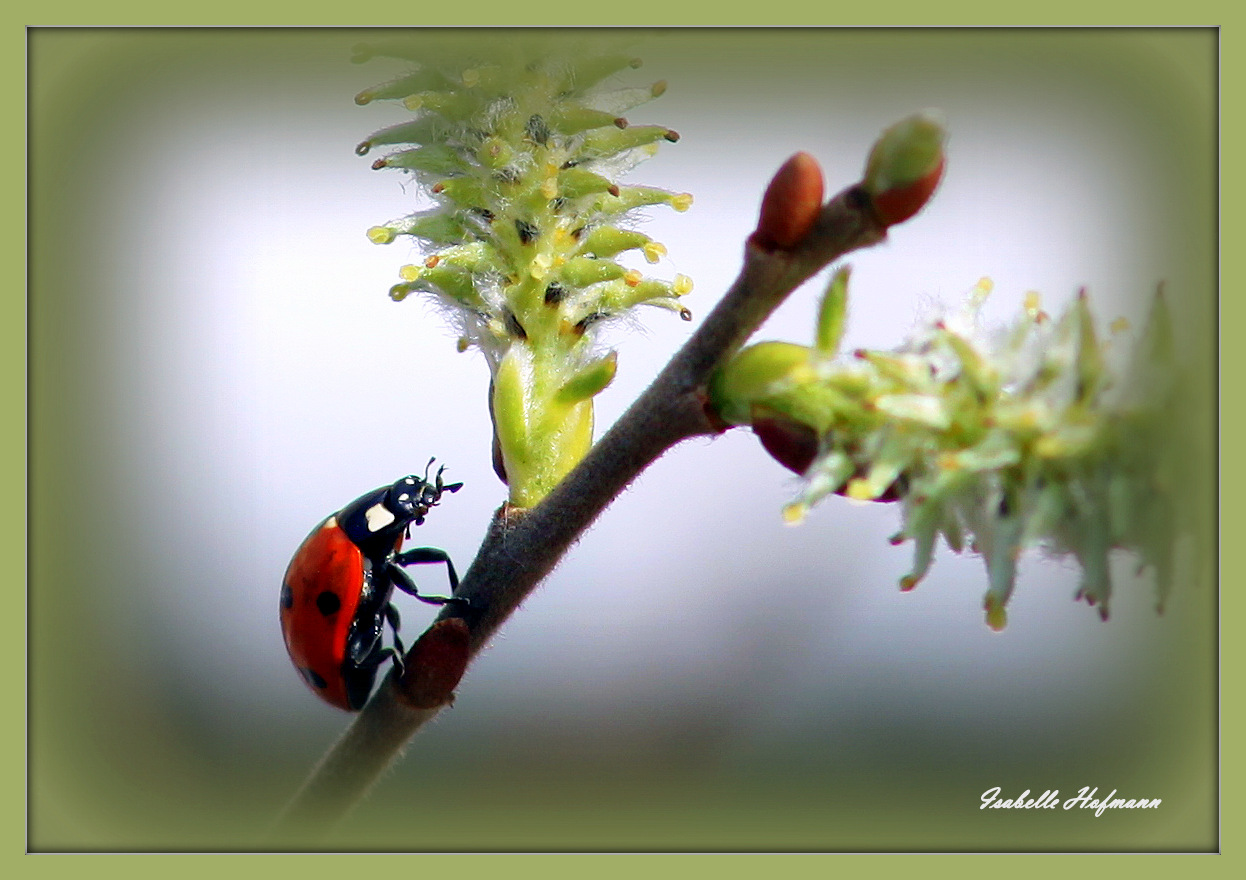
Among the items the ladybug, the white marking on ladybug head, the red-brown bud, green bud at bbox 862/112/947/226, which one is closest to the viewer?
green bud at bbox 862/112/947/226

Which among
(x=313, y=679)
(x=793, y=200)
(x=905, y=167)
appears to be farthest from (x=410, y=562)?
(x=905, y=167)

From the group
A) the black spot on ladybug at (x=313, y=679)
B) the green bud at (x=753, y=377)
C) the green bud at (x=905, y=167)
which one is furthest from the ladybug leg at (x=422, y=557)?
the green bud at (x=905, y=167)

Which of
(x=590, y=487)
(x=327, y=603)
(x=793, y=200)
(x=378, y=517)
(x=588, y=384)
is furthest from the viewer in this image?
(x=378, y=517)

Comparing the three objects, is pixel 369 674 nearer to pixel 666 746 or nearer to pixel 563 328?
pixel 563 328

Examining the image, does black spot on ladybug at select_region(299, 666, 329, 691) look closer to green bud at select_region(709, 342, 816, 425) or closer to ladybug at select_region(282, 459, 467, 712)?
ladybug at select_region(282, 459, 467, 712)

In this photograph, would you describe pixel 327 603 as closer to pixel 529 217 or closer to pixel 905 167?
pixel 529 217

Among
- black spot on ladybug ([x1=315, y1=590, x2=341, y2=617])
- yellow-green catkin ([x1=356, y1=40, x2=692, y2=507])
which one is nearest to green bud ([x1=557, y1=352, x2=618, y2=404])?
yellow-green catkin ([x1=356, y1=40, x2=692, y2=507])

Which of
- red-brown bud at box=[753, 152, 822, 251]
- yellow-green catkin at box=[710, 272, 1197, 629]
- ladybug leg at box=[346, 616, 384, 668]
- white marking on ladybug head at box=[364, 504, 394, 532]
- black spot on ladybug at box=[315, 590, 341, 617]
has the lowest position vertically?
ladybug leg at box=[346, 616, 384, 668]

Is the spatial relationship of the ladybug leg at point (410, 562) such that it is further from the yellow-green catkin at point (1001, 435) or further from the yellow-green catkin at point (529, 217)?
the yellow-green catkin at point (1001, 435)
